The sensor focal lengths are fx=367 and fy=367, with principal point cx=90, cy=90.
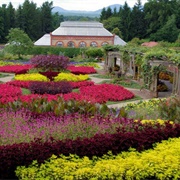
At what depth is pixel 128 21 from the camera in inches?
2280

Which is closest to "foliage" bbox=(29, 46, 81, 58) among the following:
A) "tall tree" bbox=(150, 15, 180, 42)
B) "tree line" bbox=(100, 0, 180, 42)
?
"tree line" bbox=(100, 0, 180, 42)

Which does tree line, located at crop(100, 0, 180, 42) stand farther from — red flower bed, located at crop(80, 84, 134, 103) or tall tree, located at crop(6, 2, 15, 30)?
red flower bed, located at crop(80, 84, 134, 103)

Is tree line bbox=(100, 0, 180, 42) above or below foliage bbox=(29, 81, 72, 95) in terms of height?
above

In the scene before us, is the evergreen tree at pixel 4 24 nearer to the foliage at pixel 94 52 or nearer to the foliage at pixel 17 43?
the foliage at pixel 17 43

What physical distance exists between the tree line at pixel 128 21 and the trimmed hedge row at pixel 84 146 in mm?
49277

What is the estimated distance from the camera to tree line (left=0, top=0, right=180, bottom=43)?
54.5 meters

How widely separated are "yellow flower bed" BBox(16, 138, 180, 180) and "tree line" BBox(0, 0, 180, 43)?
50.1 meters

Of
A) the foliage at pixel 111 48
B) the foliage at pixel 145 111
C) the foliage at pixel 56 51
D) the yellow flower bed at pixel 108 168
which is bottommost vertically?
the foliage at pixel 56 51

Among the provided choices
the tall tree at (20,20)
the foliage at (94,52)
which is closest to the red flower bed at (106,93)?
the foliage at (94,52)

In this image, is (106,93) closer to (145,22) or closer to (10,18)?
(10,18)

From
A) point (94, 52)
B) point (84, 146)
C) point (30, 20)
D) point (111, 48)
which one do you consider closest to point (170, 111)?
point (84, 146)

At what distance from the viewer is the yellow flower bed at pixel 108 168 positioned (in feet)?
16.5

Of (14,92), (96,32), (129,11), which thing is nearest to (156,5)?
(129,11)

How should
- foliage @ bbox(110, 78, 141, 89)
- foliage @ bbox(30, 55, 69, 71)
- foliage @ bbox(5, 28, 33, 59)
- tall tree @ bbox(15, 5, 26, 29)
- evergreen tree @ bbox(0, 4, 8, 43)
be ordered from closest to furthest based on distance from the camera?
foliage @ bbox(110, 78, 141, 89), foliage @ bbox(30, 55, 69, 71), foliage @ bbox(5, 28, 33, 59), evergreen tree @ bbox(0, 4, 8, 43), tall tree @ bbox(15, 5, 26, 29)
